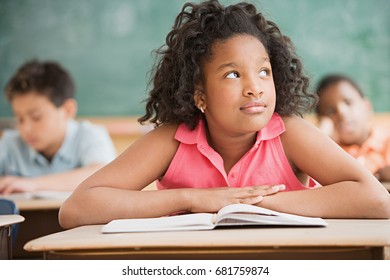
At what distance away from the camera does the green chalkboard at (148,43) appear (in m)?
4.50

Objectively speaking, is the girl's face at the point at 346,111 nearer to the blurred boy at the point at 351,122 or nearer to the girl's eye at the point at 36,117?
the blurred boy at the point at 351,122

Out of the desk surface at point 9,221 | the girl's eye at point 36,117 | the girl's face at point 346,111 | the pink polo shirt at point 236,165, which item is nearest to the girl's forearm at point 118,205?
the desk surface at point 9,221

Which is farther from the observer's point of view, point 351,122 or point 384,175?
point 351,122

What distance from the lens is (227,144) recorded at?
1682mm

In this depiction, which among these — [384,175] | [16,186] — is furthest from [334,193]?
[16,186]

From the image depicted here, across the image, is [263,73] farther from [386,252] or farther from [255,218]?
[386,252]

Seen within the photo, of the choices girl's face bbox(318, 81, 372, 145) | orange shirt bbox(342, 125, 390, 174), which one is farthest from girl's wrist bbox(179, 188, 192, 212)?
girl's face bbox(318, 81, 372, 145)

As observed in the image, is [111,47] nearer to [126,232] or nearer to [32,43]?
[32,43]

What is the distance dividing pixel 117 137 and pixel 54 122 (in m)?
0.67

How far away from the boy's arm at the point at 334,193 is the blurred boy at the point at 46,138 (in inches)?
89.2

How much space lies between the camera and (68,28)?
468cm

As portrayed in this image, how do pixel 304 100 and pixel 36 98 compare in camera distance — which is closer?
pixel 304 100

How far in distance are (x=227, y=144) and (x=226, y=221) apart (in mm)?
540

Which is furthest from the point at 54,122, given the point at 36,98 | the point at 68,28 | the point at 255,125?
the point at 255,125
